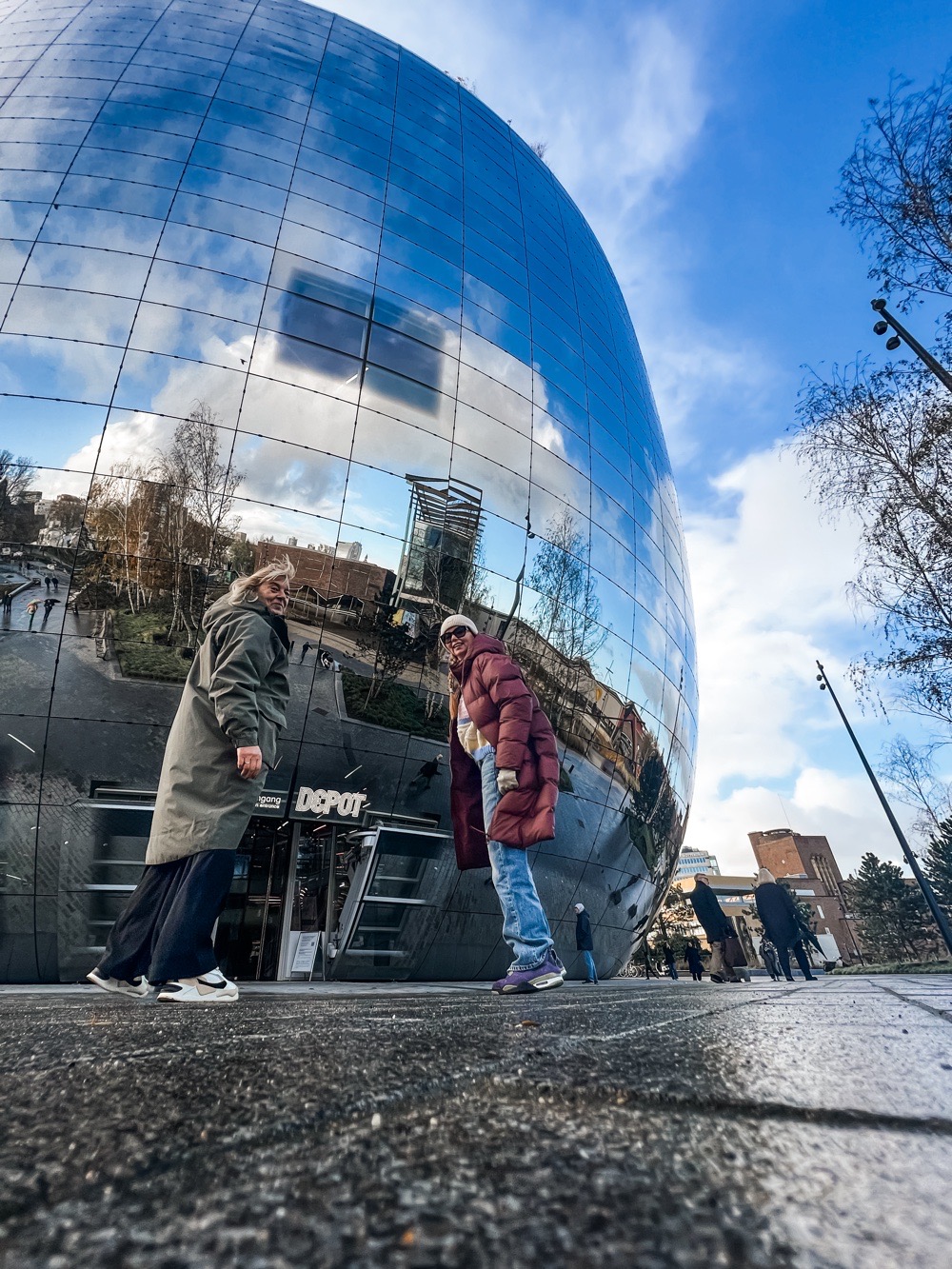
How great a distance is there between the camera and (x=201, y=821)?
244 cm

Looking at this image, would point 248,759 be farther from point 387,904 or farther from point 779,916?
point 779,916

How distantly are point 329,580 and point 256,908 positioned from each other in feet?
13.1

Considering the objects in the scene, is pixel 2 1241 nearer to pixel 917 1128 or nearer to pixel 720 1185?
pixel 720 1185

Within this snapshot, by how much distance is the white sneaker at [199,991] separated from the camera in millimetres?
2178

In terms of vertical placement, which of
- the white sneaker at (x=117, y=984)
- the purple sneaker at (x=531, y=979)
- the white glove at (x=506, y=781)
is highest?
the white glove at (x=506, y=781)

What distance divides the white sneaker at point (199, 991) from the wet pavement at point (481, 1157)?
1.44 metres

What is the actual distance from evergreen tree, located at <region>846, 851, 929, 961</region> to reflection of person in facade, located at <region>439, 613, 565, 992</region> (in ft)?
186

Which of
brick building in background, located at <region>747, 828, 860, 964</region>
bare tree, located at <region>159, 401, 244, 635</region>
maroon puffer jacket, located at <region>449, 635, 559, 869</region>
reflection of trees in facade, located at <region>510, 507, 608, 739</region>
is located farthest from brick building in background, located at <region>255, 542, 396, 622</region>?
brick building in background, located at <region>747, 828, 860, 964</region>

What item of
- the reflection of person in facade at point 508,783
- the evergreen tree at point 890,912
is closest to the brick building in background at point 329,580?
the reflection of person in facade at point 508,783

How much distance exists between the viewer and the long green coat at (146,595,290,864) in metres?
2.45

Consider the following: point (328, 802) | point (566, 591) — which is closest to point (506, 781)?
point (328, 802)

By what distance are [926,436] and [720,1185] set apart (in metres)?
11.9

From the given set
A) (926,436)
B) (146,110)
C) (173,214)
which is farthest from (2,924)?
(926,436)

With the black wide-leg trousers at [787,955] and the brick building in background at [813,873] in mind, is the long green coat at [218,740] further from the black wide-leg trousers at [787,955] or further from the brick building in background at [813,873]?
the brick building in background at [813,873]
